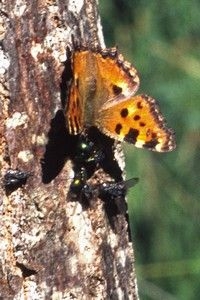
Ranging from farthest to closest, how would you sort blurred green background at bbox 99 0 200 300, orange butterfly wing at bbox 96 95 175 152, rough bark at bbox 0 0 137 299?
blurred green background at bbox 99 0 200 300
orange butterfly wing at bbox 96 95 175 152
rough bark at bbox 0 0 137 299

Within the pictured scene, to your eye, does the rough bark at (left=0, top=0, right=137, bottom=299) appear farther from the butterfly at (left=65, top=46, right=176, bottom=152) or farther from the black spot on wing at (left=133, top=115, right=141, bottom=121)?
the black spot on wing at (left=133, top=115, right=141, bottom=121)

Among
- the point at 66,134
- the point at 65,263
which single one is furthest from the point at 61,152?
the point at 65,263

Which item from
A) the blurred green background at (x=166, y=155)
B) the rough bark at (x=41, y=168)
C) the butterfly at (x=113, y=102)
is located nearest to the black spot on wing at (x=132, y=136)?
the butterfly at (x=113, y=102)

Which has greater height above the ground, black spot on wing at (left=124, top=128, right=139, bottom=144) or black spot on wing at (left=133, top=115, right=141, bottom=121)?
black spot on wing at (left=133, top=115, right=141, bottom=121)

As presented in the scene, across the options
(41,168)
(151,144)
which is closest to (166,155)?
(151,144)

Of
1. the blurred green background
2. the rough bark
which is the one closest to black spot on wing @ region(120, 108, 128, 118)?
the rough bark

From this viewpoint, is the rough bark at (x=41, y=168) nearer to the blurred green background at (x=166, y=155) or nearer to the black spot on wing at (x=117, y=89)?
the black spot on wing at (x=117, y=89)

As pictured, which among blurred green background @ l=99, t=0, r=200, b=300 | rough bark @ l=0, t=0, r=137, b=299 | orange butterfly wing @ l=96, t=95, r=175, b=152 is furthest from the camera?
blurred green background @ l=99, t=0, r=200, b=300
